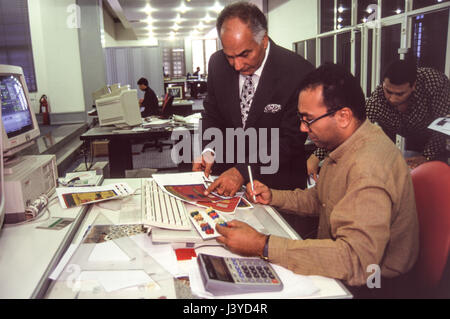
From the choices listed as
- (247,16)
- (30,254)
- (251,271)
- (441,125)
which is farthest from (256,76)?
(441,125)

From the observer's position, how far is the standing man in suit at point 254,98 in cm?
155

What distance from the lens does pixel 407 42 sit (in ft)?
12.7

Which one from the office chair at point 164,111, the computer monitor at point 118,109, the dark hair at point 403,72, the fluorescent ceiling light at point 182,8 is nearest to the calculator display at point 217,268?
the dark hair at point 403,72

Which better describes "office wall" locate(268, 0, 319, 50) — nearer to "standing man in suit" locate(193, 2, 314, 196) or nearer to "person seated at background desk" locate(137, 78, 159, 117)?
"person seated at background desk" locate(137, 78, 159, 117)

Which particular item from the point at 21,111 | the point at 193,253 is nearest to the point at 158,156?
the point at 21,111

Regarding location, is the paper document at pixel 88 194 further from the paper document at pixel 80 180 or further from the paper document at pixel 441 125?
the paper document at pixel 441 125

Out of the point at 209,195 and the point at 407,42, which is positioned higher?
the point at 407,42

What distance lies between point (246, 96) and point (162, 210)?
87 cm

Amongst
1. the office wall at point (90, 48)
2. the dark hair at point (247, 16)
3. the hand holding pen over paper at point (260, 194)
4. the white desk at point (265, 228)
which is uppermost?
the office wall at point (90, 48)

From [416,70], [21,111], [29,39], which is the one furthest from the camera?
[29,39]

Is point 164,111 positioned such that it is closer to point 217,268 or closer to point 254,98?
point 254,98

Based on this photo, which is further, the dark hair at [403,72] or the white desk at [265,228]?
the dark hair at [403,72]

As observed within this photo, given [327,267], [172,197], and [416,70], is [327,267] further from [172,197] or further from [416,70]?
[416,70]

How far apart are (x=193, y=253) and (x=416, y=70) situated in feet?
7.88
